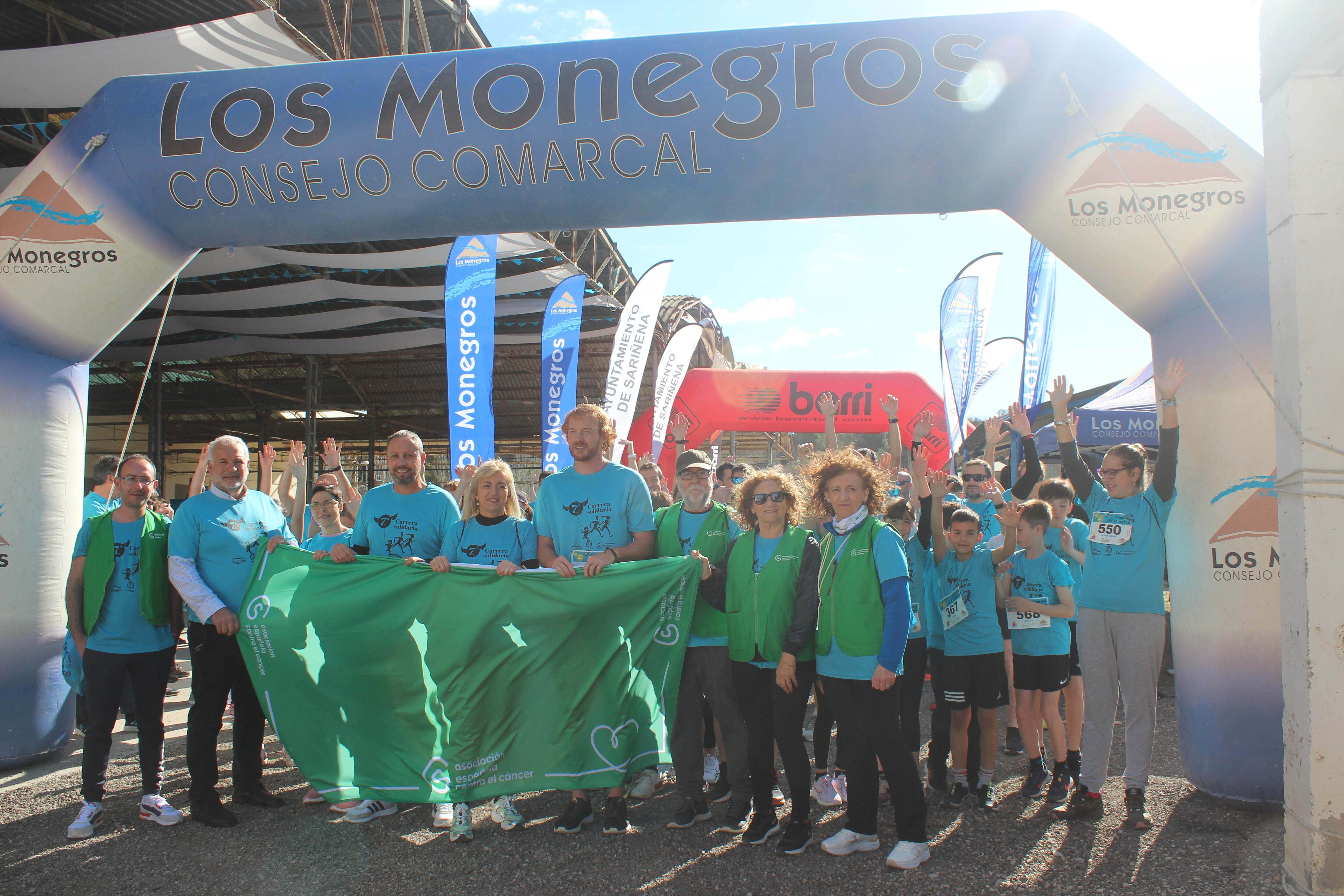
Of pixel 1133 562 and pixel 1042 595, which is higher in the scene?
pixel 1133 562

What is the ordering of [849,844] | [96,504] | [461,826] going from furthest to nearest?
[96,504] < [461,826] < [849,844]

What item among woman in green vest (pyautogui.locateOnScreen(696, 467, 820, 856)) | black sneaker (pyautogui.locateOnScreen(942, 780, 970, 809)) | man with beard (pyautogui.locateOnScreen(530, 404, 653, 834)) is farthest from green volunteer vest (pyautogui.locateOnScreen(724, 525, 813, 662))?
black sneaker (pyautogui.locateOnScreen(942, 780, 970, 809))

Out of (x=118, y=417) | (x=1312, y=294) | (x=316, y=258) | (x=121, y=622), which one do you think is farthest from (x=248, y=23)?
(x=118, y=417)

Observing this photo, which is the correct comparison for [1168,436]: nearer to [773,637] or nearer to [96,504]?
[773,637]

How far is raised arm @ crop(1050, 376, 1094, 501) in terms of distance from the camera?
401 cm

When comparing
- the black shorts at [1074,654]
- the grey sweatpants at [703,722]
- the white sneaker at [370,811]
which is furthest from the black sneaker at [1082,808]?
the white sneaker at [370,811]

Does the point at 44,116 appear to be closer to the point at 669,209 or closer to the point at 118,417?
the point at 669,209

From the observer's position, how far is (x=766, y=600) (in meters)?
3.46

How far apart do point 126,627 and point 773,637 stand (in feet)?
10.4

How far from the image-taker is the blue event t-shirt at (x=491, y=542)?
13.0 feet

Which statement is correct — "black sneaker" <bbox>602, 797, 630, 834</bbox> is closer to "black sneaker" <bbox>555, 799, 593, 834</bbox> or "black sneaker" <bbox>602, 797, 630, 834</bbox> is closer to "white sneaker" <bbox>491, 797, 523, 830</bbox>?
"black sneaker" <bbox>555, 799, 593, 834</bbox>

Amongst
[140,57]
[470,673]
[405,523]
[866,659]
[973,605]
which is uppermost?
[140,57]

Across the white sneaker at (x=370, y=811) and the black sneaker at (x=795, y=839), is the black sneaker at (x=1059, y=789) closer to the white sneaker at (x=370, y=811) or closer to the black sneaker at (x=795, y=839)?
the black sneaker at (x=795, y=839)

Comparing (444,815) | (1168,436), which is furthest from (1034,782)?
(444,815)
